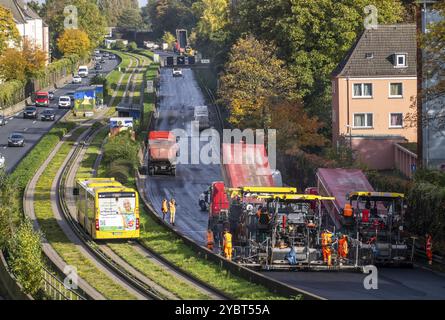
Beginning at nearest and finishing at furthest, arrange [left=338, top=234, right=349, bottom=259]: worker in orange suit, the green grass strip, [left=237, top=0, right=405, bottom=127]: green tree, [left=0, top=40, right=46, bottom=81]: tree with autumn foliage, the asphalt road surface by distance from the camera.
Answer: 1. the green grass strip
2. [left=338, top=234, right=349, bottom=259]: worker in orange suit
3. the asphalt road surface
4. [left=237, top=0, right=405, bottom=127]: green tree
5. [left=0, top=40, right=46, bottom=81]: tree with autumn foliage

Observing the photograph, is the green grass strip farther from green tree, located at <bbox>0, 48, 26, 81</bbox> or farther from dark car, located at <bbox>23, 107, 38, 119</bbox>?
green tree, located at <bbox>0, 48, 26, 81</bbox>

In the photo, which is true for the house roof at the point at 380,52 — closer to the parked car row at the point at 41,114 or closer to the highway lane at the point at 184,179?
the highway lane at the point at 184,179

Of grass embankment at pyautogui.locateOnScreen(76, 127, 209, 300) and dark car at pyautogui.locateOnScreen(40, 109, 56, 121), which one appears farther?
dark car at pyautogui.locateOnScreen(40, 109, 56, 121)

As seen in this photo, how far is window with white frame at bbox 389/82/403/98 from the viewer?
87.3 metres

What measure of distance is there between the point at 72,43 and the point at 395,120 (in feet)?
388

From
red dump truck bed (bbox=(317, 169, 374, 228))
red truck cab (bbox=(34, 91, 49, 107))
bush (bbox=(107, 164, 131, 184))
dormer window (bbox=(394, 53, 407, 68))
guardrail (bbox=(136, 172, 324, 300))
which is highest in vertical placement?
dormer window (bbox=(394, 53, 407, 68))

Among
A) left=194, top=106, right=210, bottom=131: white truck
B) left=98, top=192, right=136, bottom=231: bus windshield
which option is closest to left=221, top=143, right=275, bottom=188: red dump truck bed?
left=98, top=192, right=136, bottom=231: bus windshield

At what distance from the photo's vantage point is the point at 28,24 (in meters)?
182

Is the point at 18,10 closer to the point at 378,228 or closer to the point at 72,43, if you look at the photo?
the point at 72,43

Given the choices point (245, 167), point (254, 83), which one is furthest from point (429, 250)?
point (254, 83)

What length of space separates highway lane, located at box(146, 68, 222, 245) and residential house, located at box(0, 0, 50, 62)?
3102 centimetres

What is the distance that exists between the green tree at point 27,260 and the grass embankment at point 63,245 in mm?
2864

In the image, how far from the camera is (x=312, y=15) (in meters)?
96.6
